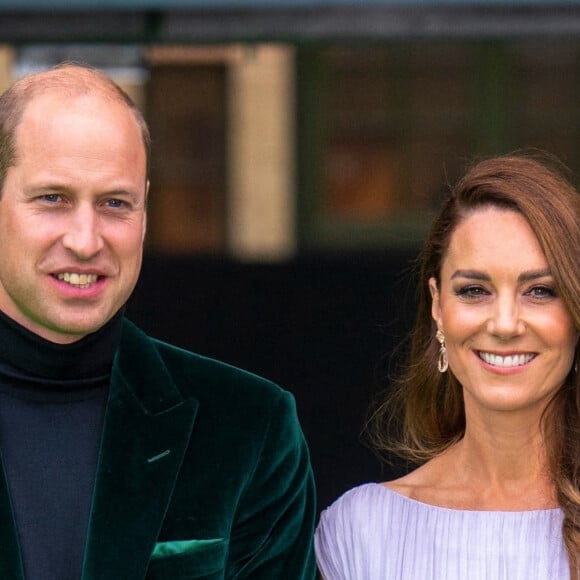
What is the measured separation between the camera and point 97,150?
2641 mm

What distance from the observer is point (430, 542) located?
298cm

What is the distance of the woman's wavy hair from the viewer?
9.35 ft

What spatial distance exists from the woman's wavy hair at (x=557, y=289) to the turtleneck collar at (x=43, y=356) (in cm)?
80

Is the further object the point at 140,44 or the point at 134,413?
the point at 140,44

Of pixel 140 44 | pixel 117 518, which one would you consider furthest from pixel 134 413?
pixel 140 44

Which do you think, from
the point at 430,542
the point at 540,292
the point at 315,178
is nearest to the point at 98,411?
the point at 430,542

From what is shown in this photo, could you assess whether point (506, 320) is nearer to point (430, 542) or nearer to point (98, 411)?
point (430, 542)

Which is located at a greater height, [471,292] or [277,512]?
[471,292]

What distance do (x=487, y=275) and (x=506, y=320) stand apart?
11 cm

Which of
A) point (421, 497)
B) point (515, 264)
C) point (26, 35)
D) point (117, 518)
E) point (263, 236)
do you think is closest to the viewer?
point (117, 518)

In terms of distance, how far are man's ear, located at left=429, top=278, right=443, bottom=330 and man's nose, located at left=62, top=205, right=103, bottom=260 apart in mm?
798

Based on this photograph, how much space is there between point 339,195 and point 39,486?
4969mm

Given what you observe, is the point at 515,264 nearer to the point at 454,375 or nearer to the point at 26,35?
the point at 454,375

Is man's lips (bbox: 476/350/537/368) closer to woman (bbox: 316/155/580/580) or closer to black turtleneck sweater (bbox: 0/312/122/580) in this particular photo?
woman (bbox: 316/155/580/580)
